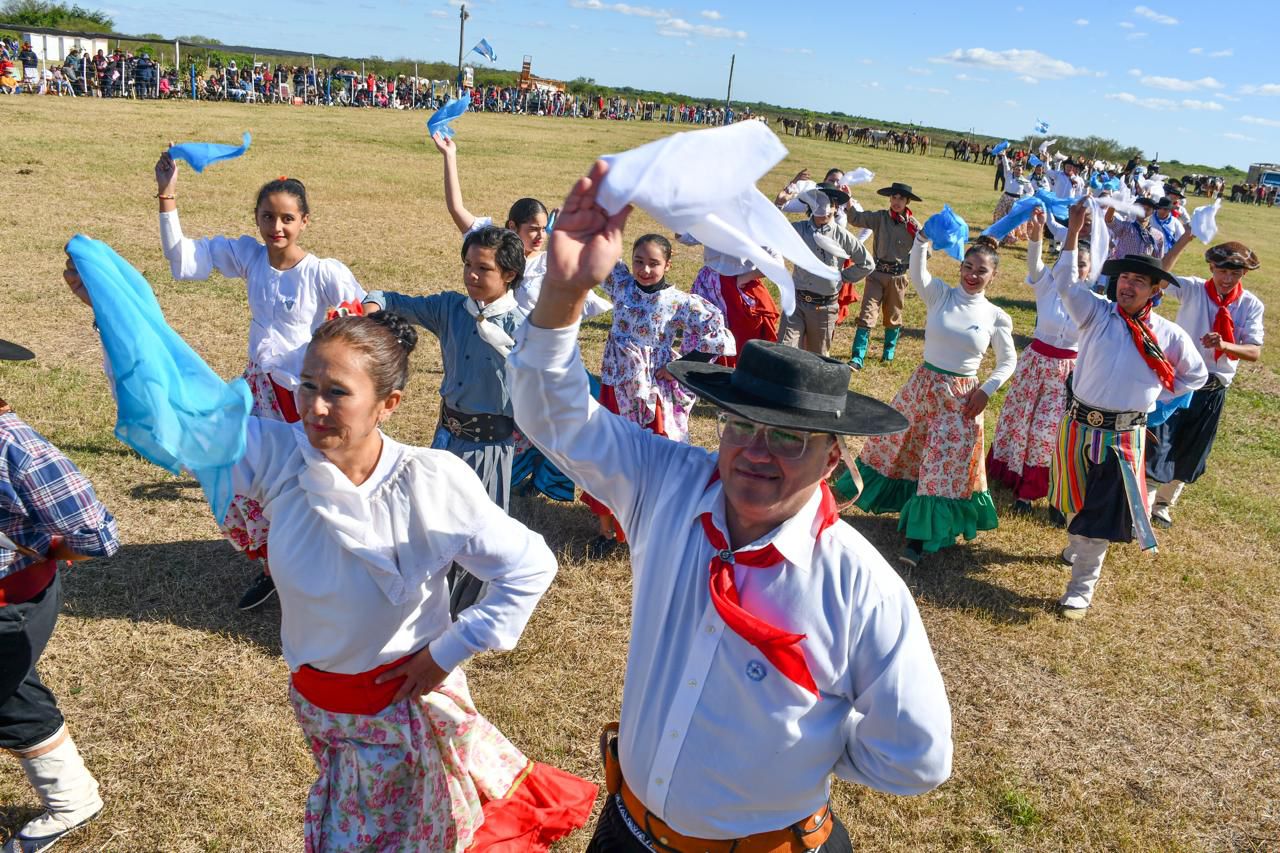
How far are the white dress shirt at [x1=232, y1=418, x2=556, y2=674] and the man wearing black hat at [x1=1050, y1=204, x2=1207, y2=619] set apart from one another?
14.3ft

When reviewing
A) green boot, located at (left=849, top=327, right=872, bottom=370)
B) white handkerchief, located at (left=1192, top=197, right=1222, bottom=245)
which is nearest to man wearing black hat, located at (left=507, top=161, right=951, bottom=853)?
white handkerchief, located at (left=1192, top=197, right=1222, bottom=245)

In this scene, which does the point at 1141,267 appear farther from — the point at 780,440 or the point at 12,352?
the point at 12,352

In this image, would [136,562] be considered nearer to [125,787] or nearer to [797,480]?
[125,787]

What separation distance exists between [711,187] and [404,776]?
6.52 feet

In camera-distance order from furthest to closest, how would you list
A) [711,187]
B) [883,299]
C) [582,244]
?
[883,299] → [582,244] → [711,187]

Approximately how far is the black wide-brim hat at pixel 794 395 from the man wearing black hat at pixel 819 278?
262 inches

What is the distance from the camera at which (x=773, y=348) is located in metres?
2.07

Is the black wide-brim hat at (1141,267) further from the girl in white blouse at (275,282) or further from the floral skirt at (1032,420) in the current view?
the girl in white blouse at (275,282)

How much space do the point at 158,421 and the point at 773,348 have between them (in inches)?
58.0

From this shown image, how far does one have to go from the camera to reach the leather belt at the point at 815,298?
29.6ft

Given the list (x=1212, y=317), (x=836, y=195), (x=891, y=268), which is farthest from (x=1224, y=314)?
(x=891, y=268)

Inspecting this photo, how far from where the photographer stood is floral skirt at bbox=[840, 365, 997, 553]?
6129 millimetres

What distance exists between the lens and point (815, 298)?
9.05 meters

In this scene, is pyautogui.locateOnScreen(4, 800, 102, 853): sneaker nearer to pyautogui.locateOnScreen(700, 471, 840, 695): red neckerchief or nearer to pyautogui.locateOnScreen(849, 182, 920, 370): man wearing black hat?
pyautogui.locateOnScreen(700, 471, 840, 695): red neckerchief
